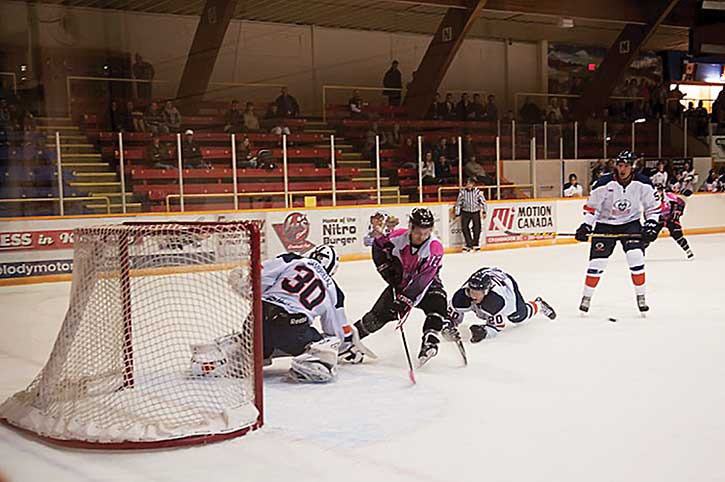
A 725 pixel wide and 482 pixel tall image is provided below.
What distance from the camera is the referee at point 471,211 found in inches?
456

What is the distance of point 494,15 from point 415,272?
11837 millimetres

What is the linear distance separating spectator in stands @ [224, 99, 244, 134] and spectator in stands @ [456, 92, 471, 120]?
4.10 metres

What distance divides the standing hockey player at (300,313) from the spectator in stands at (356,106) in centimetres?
922

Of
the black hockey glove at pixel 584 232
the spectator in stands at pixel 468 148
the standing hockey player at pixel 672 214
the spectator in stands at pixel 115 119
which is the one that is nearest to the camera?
the black hockey glove at pixel 584 232

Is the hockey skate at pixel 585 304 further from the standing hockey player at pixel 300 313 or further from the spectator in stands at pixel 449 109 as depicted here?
the spectator in stands at pixel 449 109

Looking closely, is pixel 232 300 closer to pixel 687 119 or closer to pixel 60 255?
pixel 60 255

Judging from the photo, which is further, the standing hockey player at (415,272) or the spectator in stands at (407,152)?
the spectator in stands at (407,152)

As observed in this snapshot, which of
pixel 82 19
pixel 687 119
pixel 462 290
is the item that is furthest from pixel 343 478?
pixel 687 119

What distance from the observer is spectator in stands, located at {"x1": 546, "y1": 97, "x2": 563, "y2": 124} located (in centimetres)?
1581

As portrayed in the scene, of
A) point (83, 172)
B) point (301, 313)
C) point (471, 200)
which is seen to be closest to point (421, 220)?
point (301, 313)

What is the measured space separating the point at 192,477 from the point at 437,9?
12.5 meters

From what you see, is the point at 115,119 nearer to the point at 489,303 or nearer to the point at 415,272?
the point at 489,303

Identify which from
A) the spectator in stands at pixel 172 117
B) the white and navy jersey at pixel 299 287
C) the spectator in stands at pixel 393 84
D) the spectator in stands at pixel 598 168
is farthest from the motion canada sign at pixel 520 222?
the white and navy jersey at pixel 299 287

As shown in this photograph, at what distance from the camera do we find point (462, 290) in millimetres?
5574
